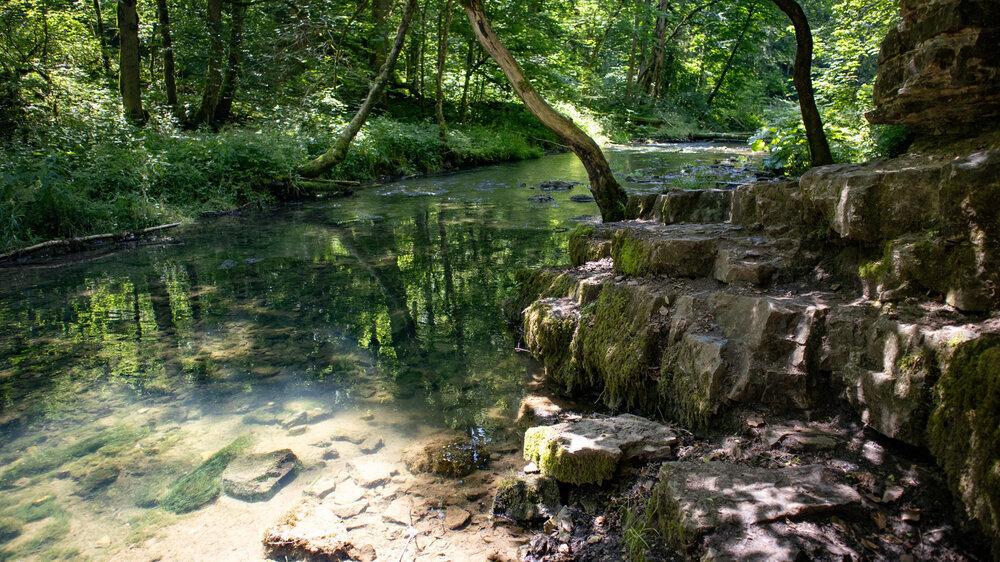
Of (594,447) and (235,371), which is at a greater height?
(594,447)

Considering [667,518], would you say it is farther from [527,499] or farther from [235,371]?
[235,371]

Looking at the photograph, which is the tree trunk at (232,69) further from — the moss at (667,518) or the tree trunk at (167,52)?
the moss at (667,518)

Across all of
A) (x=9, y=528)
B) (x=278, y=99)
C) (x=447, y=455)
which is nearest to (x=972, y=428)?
(x=447, y=455)

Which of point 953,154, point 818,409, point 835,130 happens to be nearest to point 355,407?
point 818,409

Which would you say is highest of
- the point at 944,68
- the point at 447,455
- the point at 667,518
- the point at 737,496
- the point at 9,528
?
the point at 944,68

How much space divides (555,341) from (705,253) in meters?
1.33

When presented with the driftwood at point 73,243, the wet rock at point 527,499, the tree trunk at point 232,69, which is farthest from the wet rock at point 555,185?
the wet rock at point 527,499

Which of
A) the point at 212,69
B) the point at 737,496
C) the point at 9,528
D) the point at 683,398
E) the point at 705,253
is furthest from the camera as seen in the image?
the point at 212,69

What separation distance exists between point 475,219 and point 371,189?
5373 mm

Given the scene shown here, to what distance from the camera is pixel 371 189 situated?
581 inches

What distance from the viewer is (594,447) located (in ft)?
9.57

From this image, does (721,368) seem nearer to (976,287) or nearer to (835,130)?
(976,287)

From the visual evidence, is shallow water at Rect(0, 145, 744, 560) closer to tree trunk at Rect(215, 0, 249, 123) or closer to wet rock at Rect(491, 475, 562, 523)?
wet rock at Rect(491, 475, 562, 523)

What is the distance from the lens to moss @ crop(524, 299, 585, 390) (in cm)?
423
